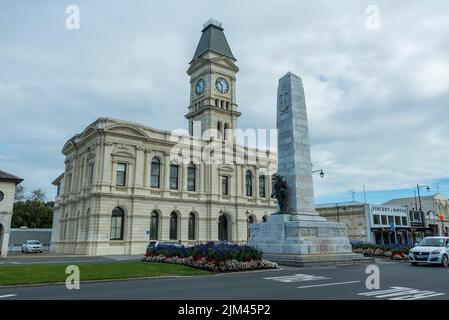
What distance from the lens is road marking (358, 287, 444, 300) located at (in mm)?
9297

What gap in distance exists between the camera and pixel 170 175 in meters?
43.4

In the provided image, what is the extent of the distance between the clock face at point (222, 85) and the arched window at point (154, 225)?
2165cm

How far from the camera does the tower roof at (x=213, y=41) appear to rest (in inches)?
2169

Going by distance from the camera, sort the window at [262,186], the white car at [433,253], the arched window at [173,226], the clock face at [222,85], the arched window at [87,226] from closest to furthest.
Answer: the white car at [433,253] → the arched window at [87,226] → the arched window at [173,226] → the window at [262,186] → the clock face at [222,85]

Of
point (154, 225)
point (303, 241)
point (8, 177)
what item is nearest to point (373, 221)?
point (154, 225)

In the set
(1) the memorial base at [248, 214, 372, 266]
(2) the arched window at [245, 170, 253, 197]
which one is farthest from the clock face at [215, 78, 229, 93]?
(1) the memorial base at [248, 214, 372, 266]

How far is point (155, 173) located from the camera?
1662 inches

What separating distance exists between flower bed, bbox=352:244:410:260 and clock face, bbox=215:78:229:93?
105ft

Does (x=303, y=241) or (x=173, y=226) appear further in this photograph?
(x=173, y=226)

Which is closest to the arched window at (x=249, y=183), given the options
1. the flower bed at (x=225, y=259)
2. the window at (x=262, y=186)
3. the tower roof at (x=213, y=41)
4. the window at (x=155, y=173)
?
the window at (x=262, y=186)

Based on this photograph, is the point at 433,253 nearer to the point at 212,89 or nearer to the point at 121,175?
the point at 121,175

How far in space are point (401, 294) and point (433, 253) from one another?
11499 millimetres

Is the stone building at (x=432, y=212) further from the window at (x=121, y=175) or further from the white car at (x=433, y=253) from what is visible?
the window at (x=121, y=175)
